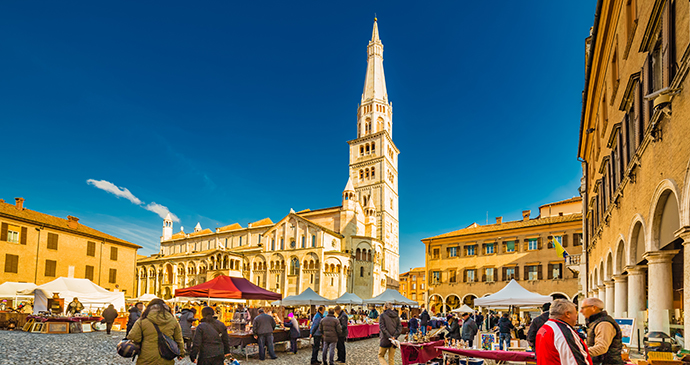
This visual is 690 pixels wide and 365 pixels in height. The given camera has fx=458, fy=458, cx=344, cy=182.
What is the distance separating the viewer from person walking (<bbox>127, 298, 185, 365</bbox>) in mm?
5477

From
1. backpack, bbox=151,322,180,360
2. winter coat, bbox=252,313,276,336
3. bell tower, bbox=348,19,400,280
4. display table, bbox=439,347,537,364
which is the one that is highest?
bell tower, bbox=348,19,400,280

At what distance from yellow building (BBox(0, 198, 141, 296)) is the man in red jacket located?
1228 inches

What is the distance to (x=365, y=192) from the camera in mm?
65000

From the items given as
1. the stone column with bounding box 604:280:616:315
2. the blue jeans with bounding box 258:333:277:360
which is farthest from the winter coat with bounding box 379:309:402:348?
the stone column with bounding box 604:280:616:315

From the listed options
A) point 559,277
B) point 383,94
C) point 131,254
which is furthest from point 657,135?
point 383,94

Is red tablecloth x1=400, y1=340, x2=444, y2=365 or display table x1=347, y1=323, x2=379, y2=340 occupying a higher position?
red tablecloth x1=400, y1=340, x2=444, y2=365

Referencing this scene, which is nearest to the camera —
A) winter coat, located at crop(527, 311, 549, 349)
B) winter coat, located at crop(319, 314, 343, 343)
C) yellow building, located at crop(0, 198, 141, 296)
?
winter coat, located at crop(527, 311, 549, 349)

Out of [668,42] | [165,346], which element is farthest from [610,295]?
[165,346]

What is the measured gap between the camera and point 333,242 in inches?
2162

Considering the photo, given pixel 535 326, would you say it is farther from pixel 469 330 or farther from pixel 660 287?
pixel 469 330

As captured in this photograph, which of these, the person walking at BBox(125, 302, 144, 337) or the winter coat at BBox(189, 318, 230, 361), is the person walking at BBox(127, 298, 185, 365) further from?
the person walking at BBox(125, 302, 144, 337)

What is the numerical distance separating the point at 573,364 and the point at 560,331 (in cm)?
26

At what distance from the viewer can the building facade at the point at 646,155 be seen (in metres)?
6.54

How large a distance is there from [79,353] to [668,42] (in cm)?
1540
